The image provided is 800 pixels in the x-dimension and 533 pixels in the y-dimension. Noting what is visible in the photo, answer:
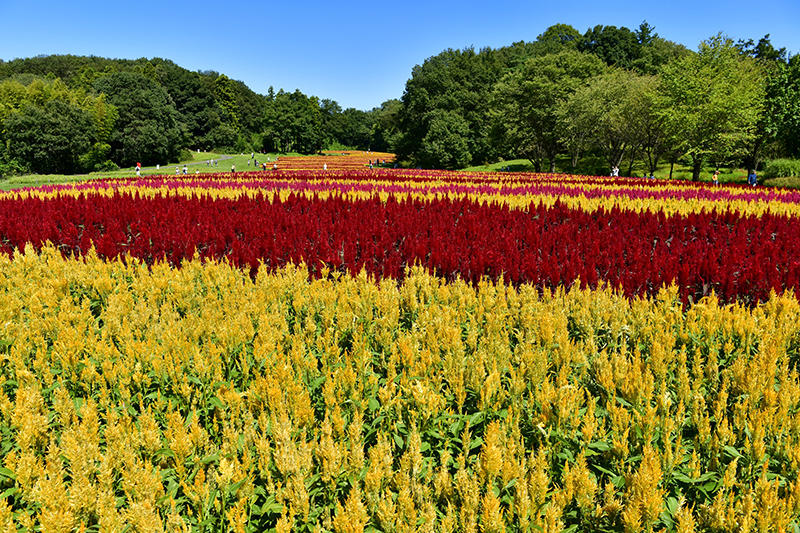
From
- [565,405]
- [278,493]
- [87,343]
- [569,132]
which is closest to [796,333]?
[565,405]

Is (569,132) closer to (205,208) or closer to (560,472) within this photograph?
(205,208)

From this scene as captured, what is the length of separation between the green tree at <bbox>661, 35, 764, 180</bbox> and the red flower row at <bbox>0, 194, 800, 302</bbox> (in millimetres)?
27860

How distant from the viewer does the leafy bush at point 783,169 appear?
3553cm

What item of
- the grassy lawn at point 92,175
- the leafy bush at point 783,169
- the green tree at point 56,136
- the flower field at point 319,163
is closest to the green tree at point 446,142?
the flower field at point 319,163

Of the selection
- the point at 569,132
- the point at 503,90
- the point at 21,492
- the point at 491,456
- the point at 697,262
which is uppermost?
the point at 503,90

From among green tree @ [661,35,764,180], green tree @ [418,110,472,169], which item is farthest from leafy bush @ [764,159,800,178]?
green tree @ [418,110,472,169]

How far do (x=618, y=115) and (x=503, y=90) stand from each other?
644 inches

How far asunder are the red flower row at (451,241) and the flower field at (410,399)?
6 centimetres

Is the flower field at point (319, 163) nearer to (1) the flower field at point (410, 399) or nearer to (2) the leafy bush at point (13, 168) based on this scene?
(2) the leafy bush at point (13, 168)

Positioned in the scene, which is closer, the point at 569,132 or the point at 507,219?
the point at 507,219

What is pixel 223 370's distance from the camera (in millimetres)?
3455

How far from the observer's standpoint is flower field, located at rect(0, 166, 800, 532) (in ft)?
6.97

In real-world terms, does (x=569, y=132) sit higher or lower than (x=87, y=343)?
higher

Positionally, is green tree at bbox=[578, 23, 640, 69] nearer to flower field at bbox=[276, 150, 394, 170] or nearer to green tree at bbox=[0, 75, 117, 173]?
flower field at bbox=[276, 150, 394, 170]
